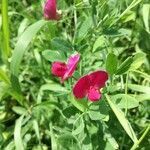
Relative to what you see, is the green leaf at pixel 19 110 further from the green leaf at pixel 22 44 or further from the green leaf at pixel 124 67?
the green leaf at pixel 124 67

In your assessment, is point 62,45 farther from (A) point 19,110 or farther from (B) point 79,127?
(A) point 19,110

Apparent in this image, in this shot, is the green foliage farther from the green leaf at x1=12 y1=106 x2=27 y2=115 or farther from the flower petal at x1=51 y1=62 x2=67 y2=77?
the flower petal at x1=51 y1=62 x2=67 y2=77

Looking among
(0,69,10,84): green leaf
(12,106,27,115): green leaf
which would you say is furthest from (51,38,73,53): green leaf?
(12,106,27,115): green leaf

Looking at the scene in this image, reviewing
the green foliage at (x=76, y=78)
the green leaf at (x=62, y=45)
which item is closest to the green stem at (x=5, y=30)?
the green foliage at (x=76, y=78)

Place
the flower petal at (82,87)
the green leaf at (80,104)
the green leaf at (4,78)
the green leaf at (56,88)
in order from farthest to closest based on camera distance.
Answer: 1. the green leaf at (4,78)
2. the green leaf at (56,88)
3. the green leaf at (80,104)
4. the flower petal at (82,87)

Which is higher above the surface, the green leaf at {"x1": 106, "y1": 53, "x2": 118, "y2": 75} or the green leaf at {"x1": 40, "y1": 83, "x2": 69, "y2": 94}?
the green leaf at {"x1": 106, "y1": 53, "x2": 118, "y2": 75}

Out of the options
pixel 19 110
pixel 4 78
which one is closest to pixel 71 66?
pixel 4 78

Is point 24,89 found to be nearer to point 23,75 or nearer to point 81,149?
point 23,75
